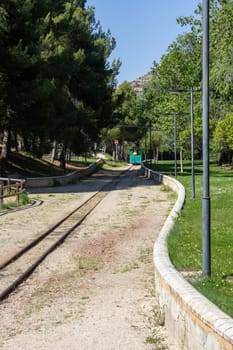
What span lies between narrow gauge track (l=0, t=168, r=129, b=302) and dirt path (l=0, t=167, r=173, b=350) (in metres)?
0.18

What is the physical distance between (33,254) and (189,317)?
732 cm

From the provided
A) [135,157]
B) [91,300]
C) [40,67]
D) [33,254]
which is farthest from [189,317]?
[135,157]

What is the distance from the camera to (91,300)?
858cm

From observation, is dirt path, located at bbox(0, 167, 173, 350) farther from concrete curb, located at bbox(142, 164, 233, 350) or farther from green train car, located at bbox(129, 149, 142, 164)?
green train car, located at bbox(129, 149, 142, 164)

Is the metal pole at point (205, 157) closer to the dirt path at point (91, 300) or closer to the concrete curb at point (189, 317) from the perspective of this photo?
the concrete curb at point (189, 317)

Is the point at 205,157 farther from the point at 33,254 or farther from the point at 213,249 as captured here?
the point at 33,254

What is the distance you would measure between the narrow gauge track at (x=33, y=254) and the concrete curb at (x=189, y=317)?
289 cm

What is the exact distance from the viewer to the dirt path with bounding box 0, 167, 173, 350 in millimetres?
6699

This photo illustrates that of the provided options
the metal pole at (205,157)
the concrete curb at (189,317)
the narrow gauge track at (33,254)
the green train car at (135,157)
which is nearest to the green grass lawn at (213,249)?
the metal pole at (205,157)

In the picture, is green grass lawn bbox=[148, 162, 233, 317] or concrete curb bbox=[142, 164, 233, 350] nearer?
concrete curb bbox=[142, 164, 233, 350]

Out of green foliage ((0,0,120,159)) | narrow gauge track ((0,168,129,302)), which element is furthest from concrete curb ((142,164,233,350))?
green foliage ((0,0,120,159))

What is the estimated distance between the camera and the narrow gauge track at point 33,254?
9792 mm

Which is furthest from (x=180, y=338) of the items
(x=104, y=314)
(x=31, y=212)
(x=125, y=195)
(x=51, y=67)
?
(x=51, y=67)

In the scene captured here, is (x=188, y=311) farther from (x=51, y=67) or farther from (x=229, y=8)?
(x=51, y=67)
